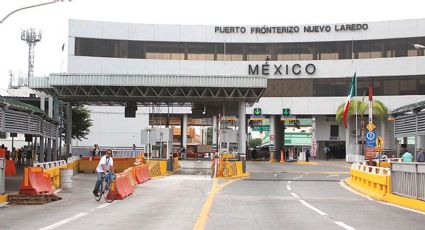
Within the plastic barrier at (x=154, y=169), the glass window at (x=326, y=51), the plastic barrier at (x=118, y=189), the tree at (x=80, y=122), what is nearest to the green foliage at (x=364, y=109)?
the glass window at (x=326, y=51)

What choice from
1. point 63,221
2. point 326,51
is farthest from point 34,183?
point 326,51

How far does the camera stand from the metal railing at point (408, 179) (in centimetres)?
1711

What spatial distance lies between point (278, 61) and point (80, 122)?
23175 mm

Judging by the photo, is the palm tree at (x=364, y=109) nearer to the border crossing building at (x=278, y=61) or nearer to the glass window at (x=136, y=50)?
the border crossing building at (x=278, y=61)

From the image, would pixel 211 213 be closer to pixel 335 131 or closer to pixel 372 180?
pixel 372 180

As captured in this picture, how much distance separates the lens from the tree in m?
59.9

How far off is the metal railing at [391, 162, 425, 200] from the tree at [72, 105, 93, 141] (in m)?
44.5

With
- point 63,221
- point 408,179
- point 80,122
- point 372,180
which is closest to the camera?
point 63,221

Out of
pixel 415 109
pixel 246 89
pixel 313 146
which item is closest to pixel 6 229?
pixel 415 109

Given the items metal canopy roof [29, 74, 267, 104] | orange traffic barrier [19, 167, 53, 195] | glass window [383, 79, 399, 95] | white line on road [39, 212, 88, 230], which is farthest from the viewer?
glass window [383, 79, 399, 95]

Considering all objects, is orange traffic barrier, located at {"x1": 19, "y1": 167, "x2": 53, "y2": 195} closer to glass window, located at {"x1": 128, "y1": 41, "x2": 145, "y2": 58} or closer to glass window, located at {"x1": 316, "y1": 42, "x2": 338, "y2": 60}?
glass window, located at {"x1": 128, "y1": 41, "x2": 145, "y2": 58}

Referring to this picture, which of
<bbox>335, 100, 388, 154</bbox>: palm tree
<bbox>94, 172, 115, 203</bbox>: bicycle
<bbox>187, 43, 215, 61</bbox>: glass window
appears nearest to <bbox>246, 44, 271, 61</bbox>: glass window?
<bbox>187, 43, 215, 61</bbox>: glass window

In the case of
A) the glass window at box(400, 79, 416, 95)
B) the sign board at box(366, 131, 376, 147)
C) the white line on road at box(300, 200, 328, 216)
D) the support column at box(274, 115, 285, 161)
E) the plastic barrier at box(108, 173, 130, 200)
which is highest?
the glass window at box(400, 79, 416, 95)

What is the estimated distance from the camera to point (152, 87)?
125 feet
